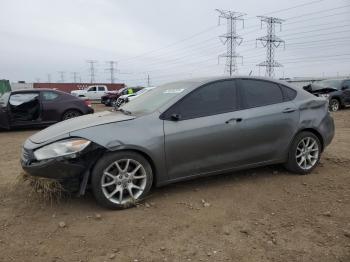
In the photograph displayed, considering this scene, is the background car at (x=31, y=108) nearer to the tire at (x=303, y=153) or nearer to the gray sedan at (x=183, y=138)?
the gray sedan at (x=183, y=138)

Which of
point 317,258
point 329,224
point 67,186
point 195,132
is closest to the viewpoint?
point 317,258

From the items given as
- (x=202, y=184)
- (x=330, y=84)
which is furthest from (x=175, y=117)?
(x=330, y=84)

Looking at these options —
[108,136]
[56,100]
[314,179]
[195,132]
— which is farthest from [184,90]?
[56,100]

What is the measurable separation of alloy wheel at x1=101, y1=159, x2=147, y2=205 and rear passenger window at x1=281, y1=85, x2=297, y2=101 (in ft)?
8.05

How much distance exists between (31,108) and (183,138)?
825 cm

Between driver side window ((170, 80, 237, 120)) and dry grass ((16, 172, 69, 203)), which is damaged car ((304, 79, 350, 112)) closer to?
driver side window ((170, 80, 237, 120))

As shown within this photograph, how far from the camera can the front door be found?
447cm

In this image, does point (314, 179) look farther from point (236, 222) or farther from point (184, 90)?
point (184, 90)

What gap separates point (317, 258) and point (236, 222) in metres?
0.91

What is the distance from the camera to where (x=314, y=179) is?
523 centimetres

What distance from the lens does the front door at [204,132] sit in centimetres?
447

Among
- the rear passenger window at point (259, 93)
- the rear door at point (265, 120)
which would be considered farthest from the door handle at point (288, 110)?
the rear passenger window at point (259, 93)

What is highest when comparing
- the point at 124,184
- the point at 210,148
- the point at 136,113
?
the point at 136,113

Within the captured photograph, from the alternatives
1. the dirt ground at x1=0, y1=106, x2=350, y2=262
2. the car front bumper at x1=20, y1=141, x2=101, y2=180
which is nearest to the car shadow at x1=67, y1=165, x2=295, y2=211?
the dirt ground at x1=0, y1=106, x2=350, y2=262
